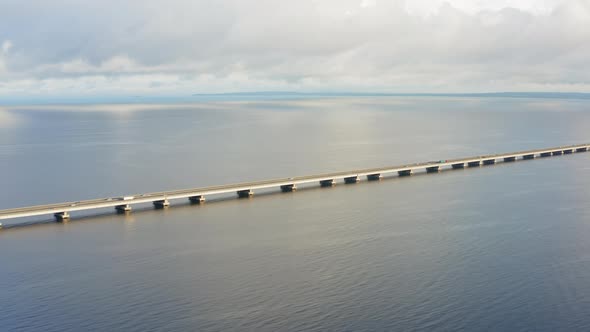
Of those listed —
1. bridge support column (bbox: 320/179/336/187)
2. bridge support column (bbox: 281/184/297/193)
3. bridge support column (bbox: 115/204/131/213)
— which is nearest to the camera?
bridge support column (bbox: 115/204/131/213)

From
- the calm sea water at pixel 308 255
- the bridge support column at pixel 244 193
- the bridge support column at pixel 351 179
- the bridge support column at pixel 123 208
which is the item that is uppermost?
the bridge support column at pixel 123 208

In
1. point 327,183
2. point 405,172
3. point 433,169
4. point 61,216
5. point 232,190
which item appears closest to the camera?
point 61,216

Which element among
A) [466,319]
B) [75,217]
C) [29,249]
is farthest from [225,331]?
[75,217]

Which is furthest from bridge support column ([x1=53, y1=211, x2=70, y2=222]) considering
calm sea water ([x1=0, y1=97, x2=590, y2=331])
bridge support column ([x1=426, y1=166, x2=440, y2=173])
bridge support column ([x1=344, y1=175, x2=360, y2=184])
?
bridge support column ([x1=426, y1=166, x2=440, y2=173])

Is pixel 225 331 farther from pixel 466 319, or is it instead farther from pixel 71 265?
pixel 71 265

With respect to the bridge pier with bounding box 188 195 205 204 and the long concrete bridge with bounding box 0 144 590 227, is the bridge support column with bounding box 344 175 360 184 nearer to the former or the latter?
the long concrete bridge with bounding box 0 144 590 227

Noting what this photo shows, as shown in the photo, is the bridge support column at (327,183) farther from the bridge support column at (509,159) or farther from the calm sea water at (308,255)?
the bridge support column at (509,159)

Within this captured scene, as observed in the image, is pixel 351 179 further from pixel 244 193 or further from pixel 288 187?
pixel 244 193

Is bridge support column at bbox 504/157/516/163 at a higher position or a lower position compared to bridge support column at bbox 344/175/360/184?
lower

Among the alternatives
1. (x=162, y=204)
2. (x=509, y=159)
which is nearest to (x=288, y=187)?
(x=162, y=204)

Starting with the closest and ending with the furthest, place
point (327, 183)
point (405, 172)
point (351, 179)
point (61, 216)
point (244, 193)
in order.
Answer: point (61, 216), point (244, 193), point (327, 183), point (351, 179), point (405, 172)

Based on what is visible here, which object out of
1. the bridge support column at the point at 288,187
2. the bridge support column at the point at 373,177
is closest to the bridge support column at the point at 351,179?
the bridge support column at the point at 373,177
